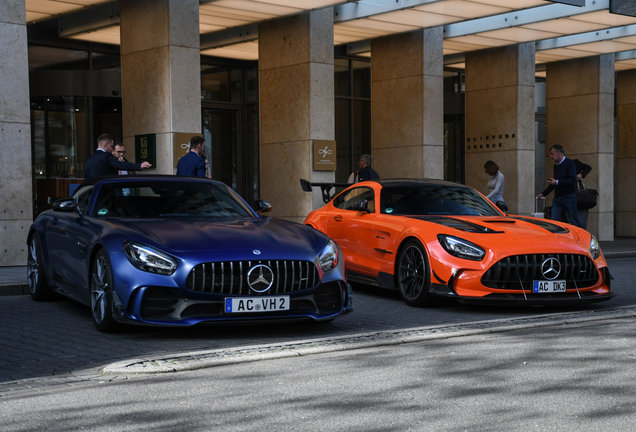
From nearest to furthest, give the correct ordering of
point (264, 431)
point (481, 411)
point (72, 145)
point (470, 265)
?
1. point (264, 431)
2. point (481, 411)
3. point (470, 265)
4. point (72, 145)

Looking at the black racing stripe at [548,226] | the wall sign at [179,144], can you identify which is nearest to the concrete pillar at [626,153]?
the wall sign at [179,144]

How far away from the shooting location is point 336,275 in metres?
7.00

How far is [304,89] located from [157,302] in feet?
34.5

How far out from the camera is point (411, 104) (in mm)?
18438

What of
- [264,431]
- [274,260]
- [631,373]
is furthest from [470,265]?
[264,431]

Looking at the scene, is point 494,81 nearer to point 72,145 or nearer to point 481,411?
point 72,145

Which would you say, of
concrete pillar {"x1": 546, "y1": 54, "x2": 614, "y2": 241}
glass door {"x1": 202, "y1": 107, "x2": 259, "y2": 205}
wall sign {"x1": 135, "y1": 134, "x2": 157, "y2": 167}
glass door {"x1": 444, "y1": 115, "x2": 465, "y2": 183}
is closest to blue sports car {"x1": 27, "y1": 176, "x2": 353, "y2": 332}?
wall sign {"x1": 135, "y1": 134, "x2": 157, "y2": 167}

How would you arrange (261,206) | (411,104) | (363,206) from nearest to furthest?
(261,206), (363,206), (411,104)

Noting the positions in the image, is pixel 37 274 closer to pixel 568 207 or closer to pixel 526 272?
pixel 526 272

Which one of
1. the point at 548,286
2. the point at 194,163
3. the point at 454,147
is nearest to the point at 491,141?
the point at 454,147

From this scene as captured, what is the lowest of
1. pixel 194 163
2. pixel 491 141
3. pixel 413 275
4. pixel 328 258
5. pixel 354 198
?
pixel 413 275

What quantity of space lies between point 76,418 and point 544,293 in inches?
203

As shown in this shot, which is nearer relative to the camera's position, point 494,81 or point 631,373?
point 631,373

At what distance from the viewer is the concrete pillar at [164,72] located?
562 inches
